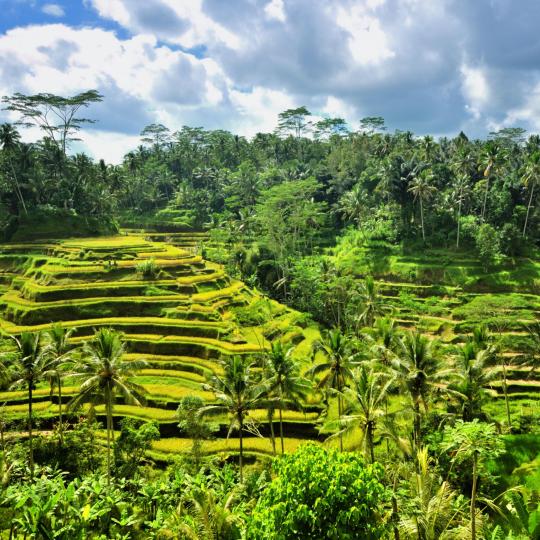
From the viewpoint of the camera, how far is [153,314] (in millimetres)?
51906

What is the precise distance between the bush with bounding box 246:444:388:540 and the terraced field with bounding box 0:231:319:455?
20699mm

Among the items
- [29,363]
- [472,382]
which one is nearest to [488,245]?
[472,382]

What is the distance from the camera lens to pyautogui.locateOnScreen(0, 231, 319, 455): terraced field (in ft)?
123

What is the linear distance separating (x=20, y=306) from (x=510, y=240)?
64.7 metres

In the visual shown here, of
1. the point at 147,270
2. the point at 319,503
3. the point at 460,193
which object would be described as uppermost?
the point at 460,193

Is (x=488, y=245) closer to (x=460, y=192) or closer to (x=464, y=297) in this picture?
(x=464, y=297)

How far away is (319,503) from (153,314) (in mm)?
41101

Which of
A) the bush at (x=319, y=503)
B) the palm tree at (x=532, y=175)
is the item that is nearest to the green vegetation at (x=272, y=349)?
the bush at (x=319, y=503)

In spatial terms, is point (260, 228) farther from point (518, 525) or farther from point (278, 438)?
point (518, 525)

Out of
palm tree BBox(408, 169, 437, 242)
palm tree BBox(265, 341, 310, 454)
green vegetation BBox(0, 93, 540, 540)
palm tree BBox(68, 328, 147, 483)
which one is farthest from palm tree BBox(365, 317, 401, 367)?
palm tree BBox(408, 169, 437, 242)

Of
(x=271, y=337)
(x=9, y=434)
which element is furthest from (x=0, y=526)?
(x=271, y=337)

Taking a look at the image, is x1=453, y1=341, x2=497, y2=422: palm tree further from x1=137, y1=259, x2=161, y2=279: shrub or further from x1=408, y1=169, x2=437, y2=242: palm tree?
→ x1=408, y1=169, x2=437, y2=242: palm tree

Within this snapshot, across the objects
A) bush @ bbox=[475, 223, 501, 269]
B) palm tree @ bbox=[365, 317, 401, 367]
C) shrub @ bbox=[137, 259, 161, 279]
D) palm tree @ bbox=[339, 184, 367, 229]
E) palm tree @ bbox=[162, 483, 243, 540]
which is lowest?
palm tree @ bbox=[162, 483, 243, 540]

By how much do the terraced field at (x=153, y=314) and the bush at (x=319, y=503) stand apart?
20.7 metres
